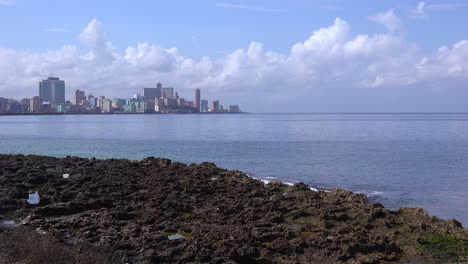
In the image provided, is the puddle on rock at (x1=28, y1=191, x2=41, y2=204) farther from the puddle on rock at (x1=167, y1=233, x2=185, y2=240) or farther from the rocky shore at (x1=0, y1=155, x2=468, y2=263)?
the puddle on rock at (x1=167, y1=233, x2=185, y2=240)

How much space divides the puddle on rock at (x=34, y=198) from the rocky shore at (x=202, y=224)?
0.04m

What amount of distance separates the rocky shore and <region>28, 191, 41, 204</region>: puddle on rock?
0.04 meters

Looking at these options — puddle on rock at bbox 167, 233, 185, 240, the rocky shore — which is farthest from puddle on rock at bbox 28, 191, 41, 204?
puddle on rock at bbox 167, 233, 185, 240

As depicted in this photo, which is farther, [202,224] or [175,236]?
[202,224]

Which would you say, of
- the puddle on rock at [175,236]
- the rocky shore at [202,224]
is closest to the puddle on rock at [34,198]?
the rocky shore at [202,224]

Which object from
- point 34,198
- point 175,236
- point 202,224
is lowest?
point 34,198

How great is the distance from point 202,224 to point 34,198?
30.0 feet

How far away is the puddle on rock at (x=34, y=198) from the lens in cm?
2110

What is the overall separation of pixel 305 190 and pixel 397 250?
9.38 meters

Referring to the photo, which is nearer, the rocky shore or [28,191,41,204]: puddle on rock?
the rocky shore

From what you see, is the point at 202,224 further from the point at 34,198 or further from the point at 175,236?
the point at 34,198

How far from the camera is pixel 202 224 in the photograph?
16.3m

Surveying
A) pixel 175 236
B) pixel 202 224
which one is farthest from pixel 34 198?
pixel 175 236

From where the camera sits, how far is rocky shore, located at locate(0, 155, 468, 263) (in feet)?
42.0
